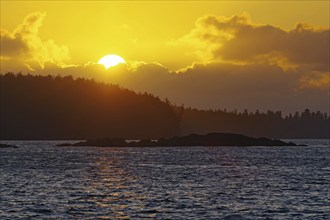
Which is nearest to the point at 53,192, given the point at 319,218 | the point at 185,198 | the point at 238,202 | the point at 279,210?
the point at 185,198

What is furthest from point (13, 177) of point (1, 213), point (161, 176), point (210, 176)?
point (1, 213)

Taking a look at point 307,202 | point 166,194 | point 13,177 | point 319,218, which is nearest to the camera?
point 319,218

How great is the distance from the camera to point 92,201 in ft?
245

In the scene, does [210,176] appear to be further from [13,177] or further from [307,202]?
[307,202]

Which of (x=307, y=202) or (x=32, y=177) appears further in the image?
(x=32, y=177)

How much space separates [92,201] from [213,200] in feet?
42.0

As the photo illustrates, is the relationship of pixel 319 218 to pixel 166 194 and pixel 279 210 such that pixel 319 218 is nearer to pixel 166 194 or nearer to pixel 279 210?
pixel 279 210

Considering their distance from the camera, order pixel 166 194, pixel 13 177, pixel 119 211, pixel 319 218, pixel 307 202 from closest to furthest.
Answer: pixel 319 218, pixel 119 211, pixel 307 202, pixel 166 194, pixel 13 177

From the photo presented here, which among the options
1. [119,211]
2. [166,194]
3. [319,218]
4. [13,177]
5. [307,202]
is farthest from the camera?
[13,177]

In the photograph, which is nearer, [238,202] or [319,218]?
[319,218]

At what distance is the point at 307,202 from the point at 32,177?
170ft

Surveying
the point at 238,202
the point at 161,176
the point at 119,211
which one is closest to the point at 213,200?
the point at 238,202

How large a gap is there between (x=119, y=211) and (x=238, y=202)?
46.4 ft

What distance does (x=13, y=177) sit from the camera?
110 metres
